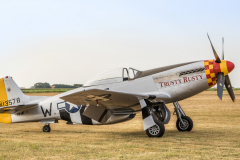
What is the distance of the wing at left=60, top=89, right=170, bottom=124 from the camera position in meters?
8.09

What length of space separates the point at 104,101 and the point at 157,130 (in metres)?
1.84

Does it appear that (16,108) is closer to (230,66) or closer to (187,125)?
(187,125)

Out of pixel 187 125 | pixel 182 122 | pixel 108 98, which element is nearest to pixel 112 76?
pixel 108 98

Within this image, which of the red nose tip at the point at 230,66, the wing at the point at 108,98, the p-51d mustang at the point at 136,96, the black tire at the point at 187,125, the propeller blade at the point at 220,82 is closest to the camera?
the wing at the point at 108,98

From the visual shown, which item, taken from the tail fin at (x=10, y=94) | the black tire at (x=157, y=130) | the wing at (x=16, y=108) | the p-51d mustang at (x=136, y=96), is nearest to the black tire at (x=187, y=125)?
the p-51d mustang at (x=136, y=96)

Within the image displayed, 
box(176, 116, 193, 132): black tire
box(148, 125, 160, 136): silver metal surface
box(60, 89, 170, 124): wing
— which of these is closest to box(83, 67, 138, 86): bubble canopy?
box(60, 89, 170, 124): wing

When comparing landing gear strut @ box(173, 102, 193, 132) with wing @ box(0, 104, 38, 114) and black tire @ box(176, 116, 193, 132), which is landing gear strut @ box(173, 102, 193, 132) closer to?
black tire @ box(176, 116, 193, 132)

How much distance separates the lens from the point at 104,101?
8.95 metres

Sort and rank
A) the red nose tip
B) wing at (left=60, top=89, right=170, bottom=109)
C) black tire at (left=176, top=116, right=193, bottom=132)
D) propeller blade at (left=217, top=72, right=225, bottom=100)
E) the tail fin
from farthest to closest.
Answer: the tail fin → black tire at (left=176, top=116, right=193, bottom=132) → the red nose tip → propeller blade at (left=217, top=72, right=225, bottom=100) → wing at (left=60, top=89, right=170, bottom=109)

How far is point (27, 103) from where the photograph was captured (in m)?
11.3

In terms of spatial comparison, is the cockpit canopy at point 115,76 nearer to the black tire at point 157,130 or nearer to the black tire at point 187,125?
the black tire at point 157,130

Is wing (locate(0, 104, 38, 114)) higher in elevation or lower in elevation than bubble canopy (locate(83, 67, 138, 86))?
lower

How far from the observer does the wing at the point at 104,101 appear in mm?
8086

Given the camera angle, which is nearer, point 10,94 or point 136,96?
point 136,96
